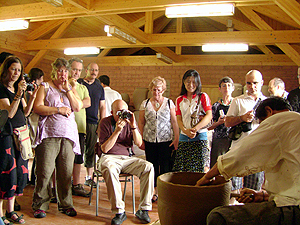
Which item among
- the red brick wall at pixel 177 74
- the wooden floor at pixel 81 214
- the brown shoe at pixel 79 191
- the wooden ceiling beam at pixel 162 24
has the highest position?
the wooden ceiling beam at pixel 162 24

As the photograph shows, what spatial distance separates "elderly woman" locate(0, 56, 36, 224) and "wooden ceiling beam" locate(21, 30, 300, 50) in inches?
214

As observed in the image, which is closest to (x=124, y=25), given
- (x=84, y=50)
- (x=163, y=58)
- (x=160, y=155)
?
(x=84, y=50)

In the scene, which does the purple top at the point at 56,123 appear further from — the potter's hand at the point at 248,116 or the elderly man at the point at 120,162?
the potter's hand at the point at 248,116

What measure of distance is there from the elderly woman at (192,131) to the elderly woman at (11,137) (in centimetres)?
142

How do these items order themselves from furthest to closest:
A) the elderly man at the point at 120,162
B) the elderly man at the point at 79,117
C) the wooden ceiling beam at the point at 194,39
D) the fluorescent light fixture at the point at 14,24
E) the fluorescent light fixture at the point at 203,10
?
the wooden ceiling beam at the point at 194,39 < the fluorescent light fixture at the point at 14,24 < the fluorescent light fixture at the point at 203,10 < the elderly man at the point at 79,117 < the elderly man at the point at 120,162

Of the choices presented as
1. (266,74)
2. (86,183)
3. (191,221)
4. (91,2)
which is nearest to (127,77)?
(266,74)

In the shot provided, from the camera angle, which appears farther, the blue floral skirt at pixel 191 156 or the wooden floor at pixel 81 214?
the blue floral skirt at pixel 191 156

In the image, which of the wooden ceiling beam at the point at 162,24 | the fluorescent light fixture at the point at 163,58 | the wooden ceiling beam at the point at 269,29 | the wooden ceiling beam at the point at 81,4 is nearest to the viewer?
the wooden ceiling beam at the point at 81,4

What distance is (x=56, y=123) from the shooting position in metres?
2.58

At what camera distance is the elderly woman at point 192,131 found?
2740 millimetres

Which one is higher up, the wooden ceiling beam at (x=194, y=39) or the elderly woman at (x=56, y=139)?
the wooden ceiling beam at (x=194, y=39)

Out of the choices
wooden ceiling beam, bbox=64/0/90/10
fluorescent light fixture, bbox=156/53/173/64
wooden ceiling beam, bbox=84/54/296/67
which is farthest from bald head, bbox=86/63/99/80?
wooden ceiling beam, bbox=84/54/296/67

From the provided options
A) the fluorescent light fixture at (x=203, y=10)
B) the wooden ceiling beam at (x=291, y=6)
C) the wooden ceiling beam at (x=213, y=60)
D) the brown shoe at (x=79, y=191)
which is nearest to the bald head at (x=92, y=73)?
the brown shoe at (x=79, y=191)

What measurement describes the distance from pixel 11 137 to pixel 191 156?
1.61 m
